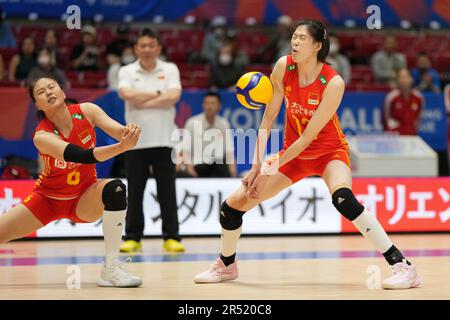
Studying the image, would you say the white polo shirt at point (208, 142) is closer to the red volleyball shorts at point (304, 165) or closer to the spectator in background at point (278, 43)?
the red volleyball shorts at point (304, 165)

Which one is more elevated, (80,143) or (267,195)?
(80,143)

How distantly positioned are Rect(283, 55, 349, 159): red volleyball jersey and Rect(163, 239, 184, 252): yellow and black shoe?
2.65 metres

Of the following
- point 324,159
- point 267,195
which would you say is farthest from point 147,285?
point 324,159

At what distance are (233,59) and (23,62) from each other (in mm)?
3195

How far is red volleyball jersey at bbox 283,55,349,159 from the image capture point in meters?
6.54

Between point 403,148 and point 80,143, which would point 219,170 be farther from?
point 80,143

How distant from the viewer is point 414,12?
15.7 m

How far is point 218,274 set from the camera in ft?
22.3

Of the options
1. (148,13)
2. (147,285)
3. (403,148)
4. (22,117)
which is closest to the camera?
(147,285)

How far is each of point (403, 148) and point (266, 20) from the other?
405 cm

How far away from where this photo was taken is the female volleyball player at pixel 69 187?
6.45 m

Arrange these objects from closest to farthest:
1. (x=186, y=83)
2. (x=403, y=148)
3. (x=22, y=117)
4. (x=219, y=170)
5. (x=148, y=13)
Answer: (x=219, y=170) → (x=22, y=117) → (x=403, y=148) → (x=186, y=83) → (x=148, y=13)

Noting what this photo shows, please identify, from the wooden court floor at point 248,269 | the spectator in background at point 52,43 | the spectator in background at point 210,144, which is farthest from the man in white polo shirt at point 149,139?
the spectator in background at point 52,43
